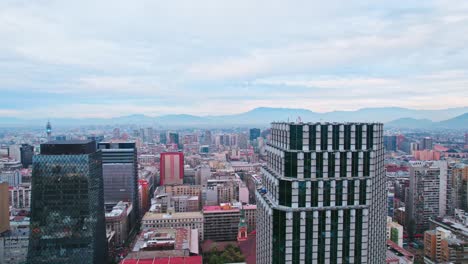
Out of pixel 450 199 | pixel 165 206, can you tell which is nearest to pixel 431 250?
pixel 450 199

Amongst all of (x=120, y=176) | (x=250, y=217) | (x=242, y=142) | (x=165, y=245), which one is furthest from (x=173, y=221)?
(x=242, y=142)

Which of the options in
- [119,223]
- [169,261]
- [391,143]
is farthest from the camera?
[391,143]

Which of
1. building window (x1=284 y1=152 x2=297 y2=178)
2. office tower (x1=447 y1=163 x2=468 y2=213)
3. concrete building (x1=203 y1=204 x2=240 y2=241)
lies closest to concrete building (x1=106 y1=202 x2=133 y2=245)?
Answer: concrete building (x1=203 y1=204 x2=240 y2=241)

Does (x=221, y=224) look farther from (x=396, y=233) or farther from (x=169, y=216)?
(x=396, y=233)

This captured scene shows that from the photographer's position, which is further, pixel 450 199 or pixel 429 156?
pixel 429 156

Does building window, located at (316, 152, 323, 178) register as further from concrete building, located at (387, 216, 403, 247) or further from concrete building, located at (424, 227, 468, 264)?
concrete building, located at (387, 216, 403, 247)

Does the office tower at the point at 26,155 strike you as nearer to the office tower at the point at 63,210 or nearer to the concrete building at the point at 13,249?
the concrete building at the point at 13,249

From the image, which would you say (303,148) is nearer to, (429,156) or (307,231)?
(307,231)
